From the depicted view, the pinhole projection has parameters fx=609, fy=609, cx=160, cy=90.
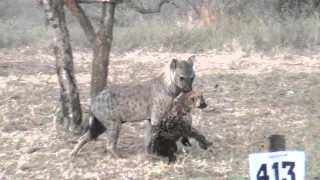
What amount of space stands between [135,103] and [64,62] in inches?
48.0

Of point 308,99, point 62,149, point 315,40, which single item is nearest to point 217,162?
point 62,149

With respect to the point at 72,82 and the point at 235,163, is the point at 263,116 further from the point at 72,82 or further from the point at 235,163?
the point at 72,82

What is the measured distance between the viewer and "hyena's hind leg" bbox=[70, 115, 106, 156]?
7.09 m

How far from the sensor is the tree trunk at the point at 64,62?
7.73m

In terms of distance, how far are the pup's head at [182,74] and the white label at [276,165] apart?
3335 millimetres

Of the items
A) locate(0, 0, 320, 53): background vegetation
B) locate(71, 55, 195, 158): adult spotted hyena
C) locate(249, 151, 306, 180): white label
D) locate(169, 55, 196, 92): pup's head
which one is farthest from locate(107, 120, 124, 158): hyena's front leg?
locate(0, 0, 320, 53): background vegetation

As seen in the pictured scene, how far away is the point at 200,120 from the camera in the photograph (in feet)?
28.5

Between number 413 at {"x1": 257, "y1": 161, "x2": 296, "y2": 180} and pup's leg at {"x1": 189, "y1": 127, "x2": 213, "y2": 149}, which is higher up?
number 413 at {"x1": 257, "y1": 161, "x2": 296, "y2": 180}

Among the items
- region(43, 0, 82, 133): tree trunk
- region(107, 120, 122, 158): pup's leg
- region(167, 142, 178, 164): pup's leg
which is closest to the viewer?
region(167, 142, 178, 164): pup's leg

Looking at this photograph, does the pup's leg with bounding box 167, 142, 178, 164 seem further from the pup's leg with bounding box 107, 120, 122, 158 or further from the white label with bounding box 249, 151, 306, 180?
the white label with bounding box 249, 151, 306, 180

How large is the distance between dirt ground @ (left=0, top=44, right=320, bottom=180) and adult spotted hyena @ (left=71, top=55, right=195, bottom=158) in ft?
0.89

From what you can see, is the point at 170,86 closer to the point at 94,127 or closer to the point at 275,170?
the point at 94,127

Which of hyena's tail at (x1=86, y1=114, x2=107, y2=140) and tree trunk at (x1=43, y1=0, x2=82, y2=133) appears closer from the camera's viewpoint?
hyena's tail at (x1=86, y1=114, x2=107, y2=140)

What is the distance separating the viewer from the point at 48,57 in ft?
50.1
